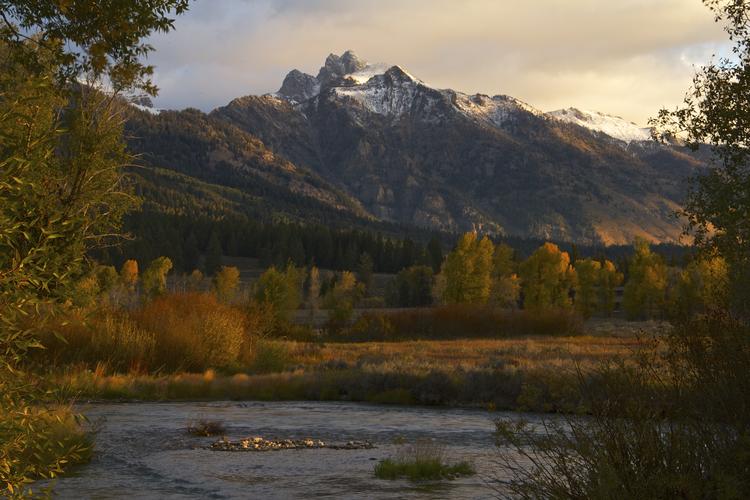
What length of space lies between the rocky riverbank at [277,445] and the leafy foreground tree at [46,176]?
4228 mm

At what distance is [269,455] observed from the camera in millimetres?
18859

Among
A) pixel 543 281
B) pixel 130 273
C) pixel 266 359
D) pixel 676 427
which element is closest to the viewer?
pixel 676 427

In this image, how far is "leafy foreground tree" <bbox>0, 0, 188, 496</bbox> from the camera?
599 cm

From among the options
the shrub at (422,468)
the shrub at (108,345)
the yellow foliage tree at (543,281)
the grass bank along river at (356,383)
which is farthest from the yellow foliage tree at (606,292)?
the shrub at (422,468)

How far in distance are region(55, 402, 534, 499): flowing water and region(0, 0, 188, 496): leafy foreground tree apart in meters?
1.50

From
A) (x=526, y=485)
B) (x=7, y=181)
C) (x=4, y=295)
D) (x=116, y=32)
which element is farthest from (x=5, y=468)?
(x=116, y=32)

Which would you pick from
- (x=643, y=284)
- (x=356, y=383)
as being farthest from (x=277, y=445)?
(x=643, y=284)

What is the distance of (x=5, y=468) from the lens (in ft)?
19.2

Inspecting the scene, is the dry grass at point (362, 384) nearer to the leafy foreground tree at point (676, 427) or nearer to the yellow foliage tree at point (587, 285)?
the leafy foreground tree at point (676, 427)

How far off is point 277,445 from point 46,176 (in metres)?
9.34

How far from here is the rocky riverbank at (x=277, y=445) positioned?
19.7 metres

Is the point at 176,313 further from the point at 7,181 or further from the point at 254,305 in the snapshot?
the point at 7,181

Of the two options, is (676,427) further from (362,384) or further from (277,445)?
(362,384)

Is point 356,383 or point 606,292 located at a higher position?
point 606,292
